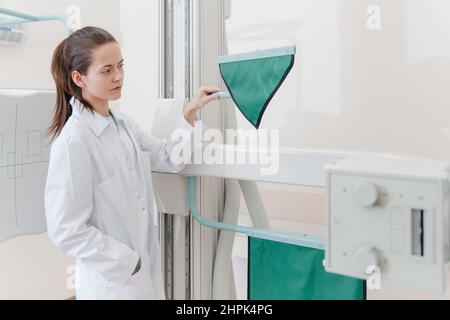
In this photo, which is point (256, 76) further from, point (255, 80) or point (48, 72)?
point (48, 72)

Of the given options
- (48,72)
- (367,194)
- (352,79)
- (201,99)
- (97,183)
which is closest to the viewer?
(367,194)

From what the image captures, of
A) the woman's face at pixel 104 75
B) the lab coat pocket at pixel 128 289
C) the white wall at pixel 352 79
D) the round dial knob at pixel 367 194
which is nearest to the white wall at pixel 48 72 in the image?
the white wall at pixel 352 79

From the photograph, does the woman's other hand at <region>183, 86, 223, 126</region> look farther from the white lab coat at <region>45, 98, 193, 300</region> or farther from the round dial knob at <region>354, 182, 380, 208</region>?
the round dial knob at <region>354, 182, 380, 208</region>

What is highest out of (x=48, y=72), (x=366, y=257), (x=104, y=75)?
(x=48, y=72)

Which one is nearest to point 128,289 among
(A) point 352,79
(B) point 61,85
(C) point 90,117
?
(C) point 90,117

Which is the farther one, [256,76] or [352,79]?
[352,79]

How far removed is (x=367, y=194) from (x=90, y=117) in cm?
71

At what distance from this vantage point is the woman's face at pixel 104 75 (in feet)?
3.45

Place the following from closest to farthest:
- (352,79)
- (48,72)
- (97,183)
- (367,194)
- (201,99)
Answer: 1. (367,194)
2. (97,183)
3. (201,99)
4. (352,79)
5. (48,72)

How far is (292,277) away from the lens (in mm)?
1228

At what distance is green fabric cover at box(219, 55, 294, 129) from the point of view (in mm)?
1059

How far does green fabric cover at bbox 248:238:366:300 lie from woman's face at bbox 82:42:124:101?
602 mm

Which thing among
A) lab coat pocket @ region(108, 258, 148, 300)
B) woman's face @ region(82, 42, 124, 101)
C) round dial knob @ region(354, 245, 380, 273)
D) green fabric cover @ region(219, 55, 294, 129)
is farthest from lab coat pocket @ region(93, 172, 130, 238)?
round dial knob @ region(354, 245, 380, 273)
